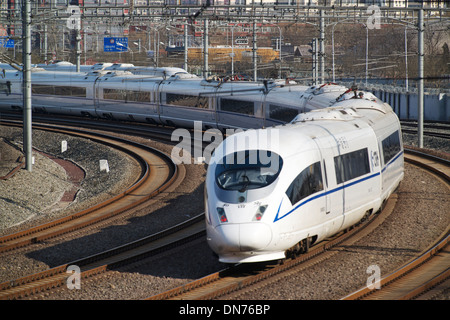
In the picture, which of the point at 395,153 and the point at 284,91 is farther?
the point at 284,91

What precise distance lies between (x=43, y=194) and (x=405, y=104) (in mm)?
31043

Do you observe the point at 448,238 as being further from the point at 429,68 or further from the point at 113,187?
the point at 429,68

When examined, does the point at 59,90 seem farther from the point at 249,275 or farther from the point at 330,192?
the point at 249,275

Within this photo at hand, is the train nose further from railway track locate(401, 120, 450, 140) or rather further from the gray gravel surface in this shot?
railway track locate(401, 120, 450, 140)

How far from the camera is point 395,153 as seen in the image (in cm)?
1747

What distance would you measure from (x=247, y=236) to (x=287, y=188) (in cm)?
119

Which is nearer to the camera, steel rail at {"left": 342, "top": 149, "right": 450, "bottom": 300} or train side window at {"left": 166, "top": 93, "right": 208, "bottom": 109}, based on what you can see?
steel rail at {"left": 342, "top": 149, "right": 450, "bottom": 300}

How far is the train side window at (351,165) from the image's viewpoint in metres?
13.2

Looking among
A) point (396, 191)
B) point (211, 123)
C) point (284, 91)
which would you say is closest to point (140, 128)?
point (211, 123)

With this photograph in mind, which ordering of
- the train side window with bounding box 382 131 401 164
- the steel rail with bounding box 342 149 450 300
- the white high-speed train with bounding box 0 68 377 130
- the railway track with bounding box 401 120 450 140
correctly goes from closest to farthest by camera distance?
the steel rail with bounding box 342 149 450 300 < the train side window with bounding box 382 131 401 164 < the white high-speed train with bounding box 0 68 377 130 < the railway track with bounding box 401 120 450 140

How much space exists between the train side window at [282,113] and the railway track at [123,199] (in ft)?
16.4

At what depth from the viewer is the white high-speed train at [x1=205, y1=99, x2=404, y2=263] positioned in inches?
433

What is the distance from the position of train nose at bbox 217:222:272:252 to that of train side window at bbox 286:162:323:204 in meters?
0.88

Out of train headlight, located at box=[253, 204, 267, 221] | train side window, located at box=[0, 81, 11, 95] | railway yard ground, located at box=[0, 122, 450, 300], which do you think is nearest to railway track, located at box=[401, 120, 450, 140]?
railway yard ground, located at box=[0, 122, 450, 300]
